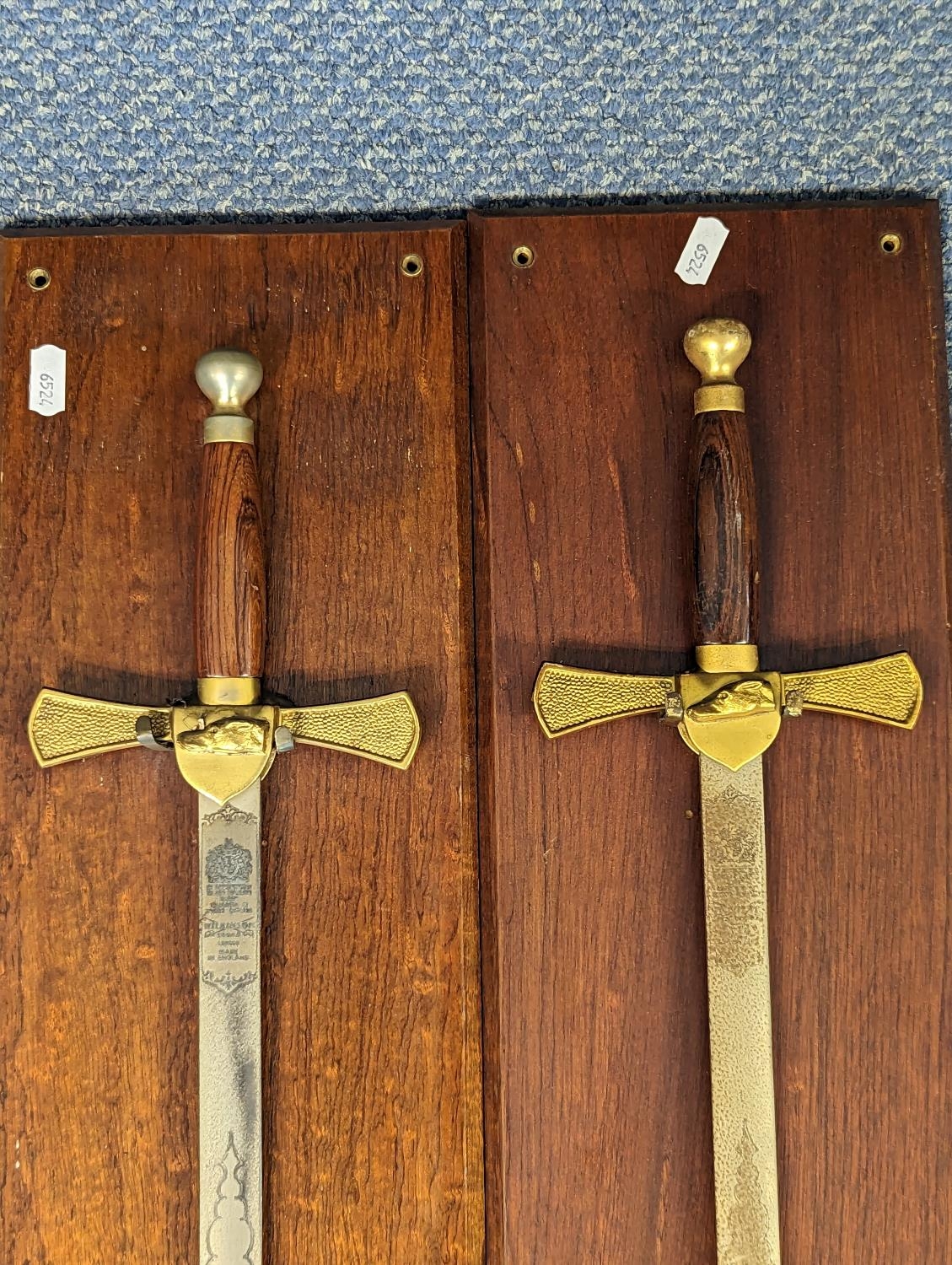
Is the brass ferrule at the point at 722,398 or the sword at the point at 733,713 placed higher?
the brass ferrule at the point at 722,398

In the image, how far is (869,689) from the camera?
677mm

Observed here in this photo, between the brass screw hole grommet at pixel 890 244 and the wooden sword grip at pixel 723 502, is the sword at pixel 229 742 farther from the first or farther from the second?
the brass screw hole grommet at pixel 890 244

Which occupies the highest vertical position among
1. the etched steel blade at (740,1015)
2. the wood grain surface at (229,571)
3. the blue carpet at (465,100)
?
the blue carpet at (465,100)

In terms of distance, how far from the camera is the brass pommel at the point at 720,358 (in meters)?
0.67

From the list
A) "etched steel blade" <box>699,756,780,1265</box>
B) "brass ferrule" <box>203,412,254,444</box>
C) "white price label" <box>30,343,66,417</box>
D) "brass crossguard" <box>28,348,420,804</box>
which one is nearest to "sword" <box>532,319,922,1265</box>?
"etched steel blade" <box>699,756,780,1265</box>

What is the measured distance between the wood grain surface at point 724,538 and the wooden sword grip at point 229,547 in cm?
27

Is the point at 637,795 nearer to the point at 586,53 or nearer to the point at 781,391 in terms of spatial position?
the point at 781,391

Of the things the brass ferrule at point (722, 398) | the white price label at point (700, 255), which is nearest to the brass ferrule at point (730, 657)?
the brass ferrule at point (722, 398)

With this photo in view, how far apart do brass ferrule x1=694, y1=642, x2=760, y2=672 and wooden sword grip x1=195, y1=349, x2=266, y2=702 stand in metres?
0.28

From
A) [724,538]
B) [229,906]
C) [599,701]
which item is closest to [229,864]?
[229,906]

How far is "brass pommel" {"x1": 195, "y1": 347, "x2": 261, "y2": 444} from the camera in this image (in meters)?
0.67

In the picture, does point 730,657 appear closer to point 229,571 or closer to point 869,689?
point 869,689

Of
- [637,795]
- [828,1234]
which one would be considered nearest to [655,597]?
[637,795]

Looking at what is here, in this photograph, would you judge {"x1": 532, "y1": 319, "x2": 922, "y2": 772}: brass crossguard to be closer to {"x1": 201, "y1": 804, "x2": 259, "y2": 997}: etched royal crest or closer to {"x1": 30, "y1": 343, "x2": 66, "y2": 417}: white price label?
{"x1": 201, "y1": 804, "x2": 259, "y2": 997}: etched royal crest
